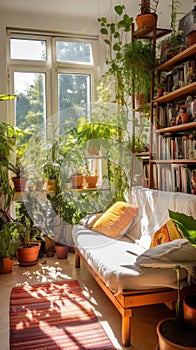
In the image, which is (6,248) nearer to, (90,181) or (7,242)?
(7,242)

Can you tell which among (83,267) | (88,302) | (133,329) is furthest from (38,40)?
(133,329)

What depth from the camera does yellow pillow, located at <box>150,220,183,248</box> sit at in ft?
7.20

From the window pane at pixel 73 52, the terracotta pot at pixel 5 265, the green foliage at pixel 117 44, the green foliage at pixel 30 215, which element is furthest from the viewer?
the window pane at pixel 73 52

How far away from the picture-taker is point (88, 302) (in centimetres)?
256

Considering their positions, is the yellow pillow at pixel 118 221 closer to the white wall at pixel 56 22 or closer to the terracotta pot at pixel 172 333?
the terracotta pot at pixel 172 333

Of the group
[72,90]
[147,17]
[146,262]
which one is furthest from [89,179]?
[146,262]

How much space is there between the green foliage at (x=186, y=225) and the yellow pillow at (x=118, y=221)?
1.38 meters

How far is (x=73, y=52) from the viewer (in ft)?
14.1

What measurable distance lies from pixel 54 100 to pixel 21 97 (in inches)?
15.9

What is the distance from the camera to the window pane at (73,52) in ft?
13.8

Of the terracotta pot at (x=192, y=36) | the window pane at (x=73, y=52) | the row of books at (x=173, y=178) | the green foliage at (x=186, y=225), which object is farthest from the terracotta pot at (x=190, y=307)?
the window pane at (x=73, y=52)

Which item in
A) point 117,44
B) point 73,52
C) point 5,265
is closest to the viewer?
point 5,265

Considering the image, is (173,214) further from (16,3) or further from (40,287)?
(16,3)

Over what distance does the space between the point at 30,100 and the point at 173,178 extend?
219 cm
